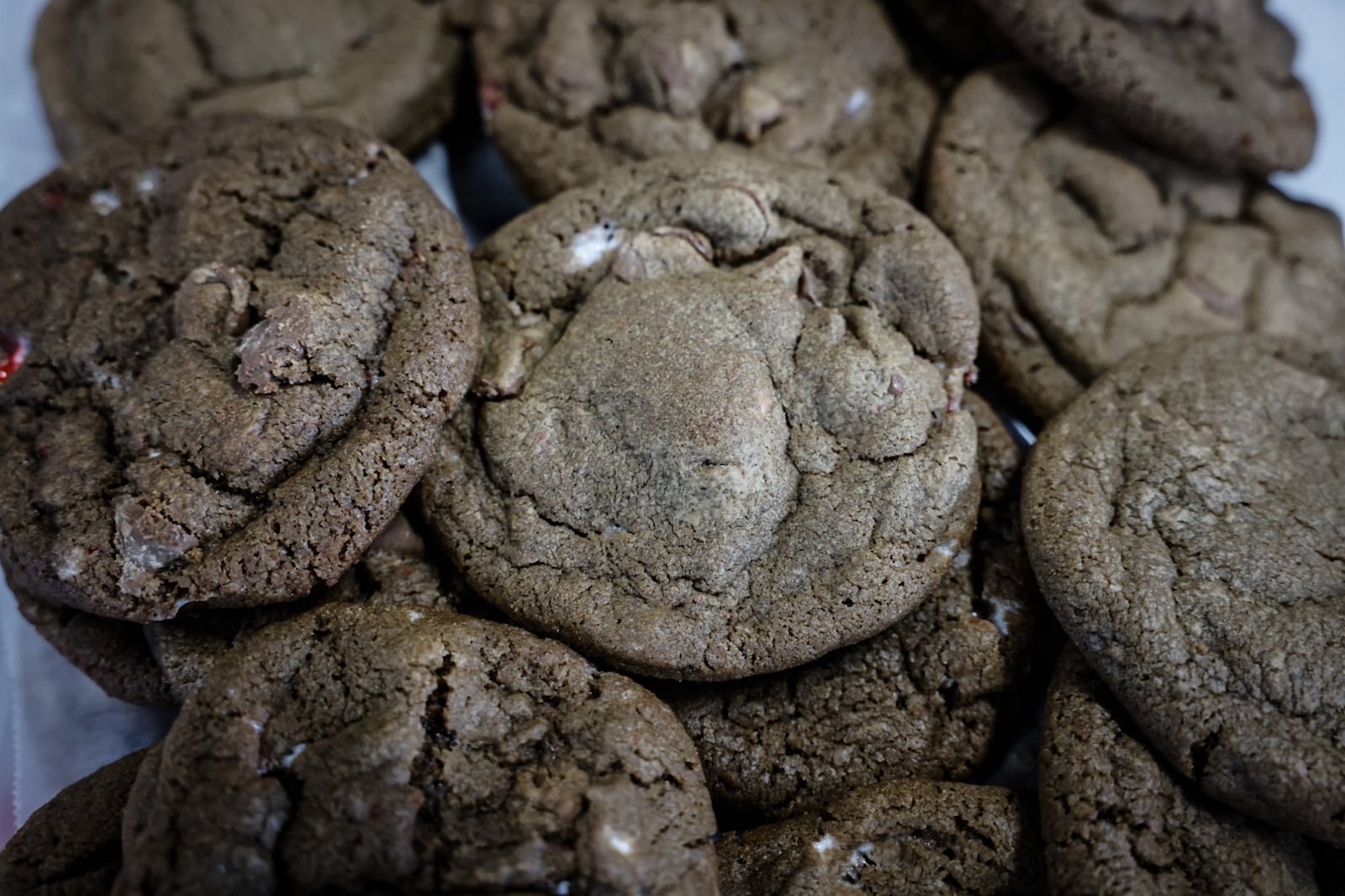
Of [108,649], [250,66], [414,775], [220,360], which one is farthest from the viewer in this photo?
[250,66]

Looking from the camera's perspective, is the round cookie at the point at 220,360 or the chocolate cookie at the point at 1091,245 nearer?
the round cookie at the point at 220,360

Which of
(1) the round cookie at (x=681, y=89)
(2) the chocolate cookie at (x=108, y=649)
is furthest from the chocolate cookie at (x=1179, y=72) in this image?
(2) the chocolate cookie at (x=108, y=649)

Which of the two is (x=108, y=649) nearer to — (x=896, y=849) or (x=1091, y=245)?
(x=896, y=849)

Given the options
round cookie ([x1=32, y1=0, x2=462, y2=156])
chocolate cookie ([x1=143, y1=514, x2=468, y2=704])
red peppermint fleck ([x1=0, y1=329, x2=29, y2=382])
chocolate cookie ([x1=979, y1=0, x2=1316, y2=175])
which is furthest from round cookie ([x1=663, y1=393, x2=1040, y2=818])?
round cookie ([x1=32, y1=0, x2=462, y2=156])

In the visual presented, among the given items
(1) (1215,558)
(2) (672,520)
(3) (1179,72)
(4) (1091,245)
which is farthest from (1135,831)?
(3) (1179,72)

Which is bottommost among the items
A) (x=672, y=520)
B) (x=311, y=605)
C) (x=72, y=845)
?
(x=72, y=845)

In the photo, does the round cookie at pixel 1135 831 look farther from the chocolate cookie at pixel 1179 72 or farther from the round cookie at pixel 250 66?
the round cookie at pixel 250 66

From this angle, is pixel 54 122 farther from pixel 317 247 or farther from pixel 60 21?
pixel 317 247
